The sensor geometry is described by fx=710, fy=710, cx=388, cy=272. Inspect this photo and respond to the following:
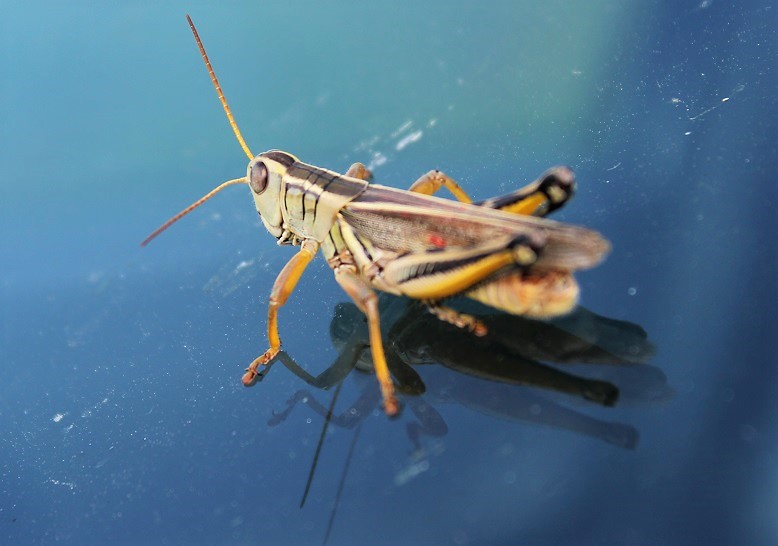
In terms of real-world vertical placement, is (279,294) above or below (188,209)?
below

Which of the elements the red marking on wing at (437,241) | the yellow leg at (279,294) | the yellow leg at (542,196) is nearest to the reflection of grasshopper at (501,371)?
the yellow leg at (279,294)

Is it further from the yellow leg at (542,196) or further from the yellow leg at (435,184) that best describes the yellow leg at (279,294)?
the yellow leg at (542,196)

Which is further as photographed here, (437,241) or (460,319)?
(437,241)

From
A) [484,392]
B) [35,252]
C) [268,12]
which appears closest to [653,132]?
[484,392]

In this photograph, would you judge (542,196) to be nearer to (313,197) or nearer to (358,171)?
(313,197)

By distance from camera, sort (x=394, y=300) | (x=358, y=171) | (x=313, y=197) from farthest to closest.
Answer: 1. (x=358, y=171)
2. (x=313, y=197)
3. (x=394, y=300)

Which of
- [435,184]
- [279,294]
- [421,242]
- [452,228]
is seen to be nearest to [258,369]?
[279,294]

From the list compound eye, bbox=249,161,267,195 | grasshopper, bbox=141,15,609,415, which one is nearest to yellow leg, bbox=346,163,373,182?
grasshopper, bbox=141,15,609,415

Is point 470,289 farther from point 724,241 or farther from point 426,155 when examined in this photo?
point 426,155
